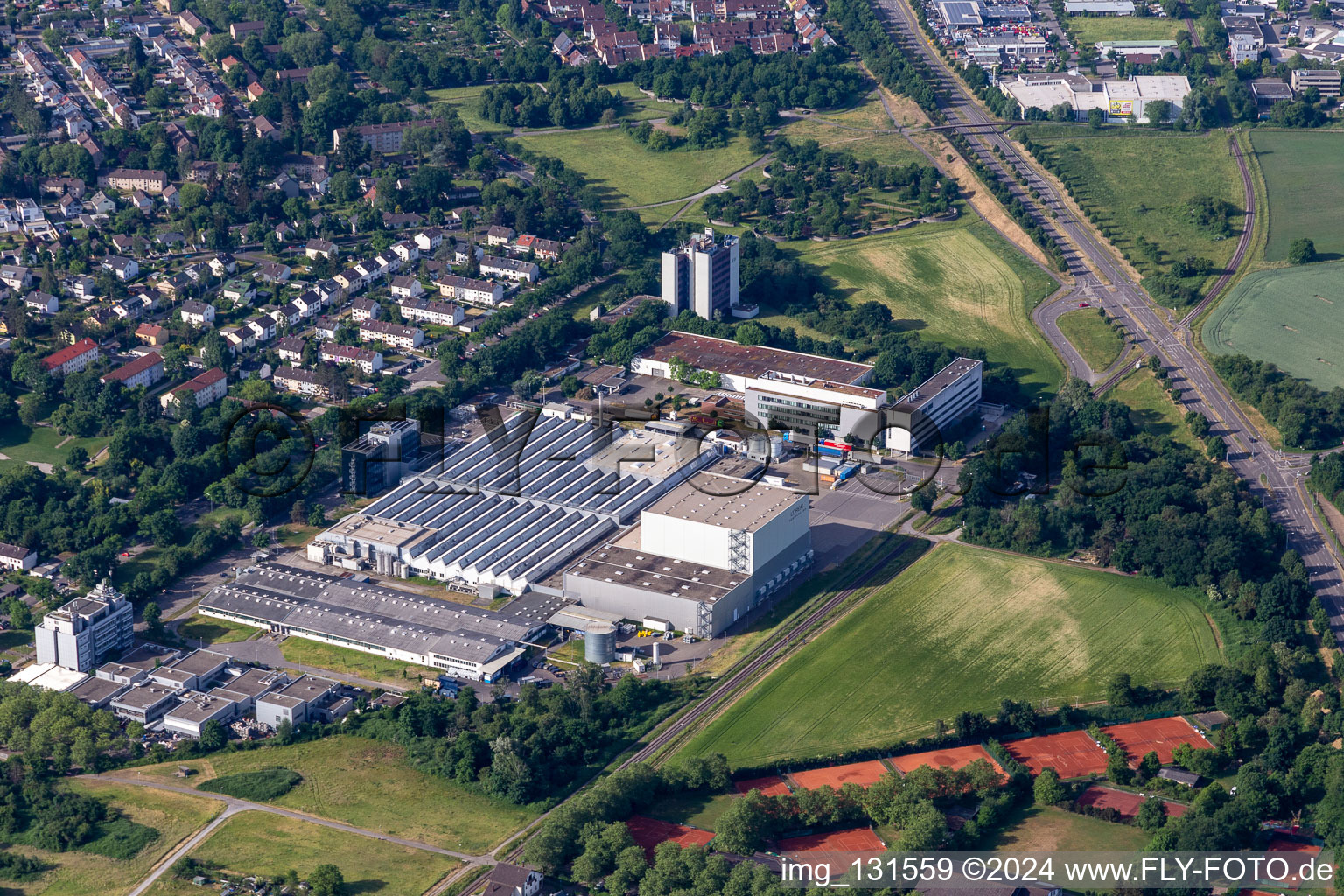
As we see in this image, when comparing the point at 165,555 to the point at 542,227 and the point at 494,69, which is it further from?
the point at 494,69

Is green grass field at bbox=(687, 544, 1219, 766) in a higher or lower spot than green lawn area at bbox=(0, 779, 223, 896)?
higher

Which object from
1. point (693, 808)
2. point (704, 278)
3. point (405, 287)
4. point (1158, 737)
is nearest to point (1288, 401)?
point (1158, 737)

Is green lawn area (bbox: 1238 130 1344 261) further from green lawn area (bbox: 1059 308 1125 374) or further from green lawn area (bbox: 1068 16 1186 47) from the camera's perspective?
green lawn area (bbox: 1068 16 1186 47)

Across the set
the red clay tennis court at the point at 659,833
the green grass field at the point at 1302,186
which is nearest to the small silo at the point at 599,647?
the red clay tennis court at the point at 659,833

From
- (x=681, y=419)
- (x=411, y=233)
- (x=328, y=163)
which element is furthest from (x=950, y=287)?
(x=328, y=163)

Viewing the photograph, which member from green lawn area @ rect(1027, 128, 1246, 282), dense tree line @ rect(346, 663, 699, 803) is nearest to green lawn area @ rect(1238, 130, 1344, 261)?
green lawn area @ rect(1027, 128, 1246, 282)

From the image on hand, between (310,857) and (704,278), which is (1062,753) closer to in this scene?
(310,857)
